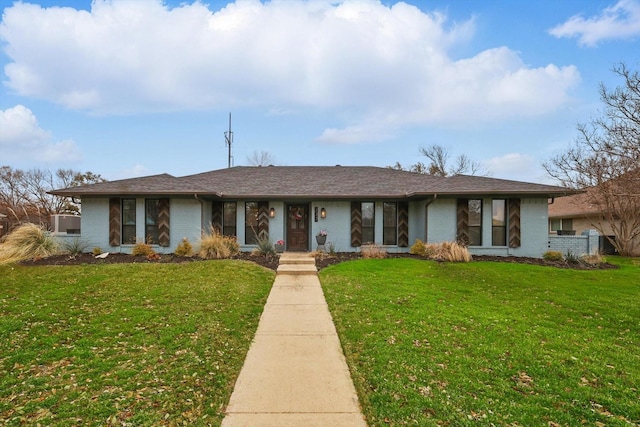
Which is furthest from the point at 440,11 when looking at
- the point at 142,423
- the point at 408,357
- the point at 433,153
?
the point at 433,153

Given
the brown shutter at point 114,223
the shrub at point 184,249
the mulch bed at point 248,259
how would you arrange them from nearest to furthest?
the mulch bed at point 248,259 → the shrub at point 184,249 → the brown shutter at point 114,223

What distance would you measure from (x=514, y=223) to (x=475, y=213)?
4.83ft

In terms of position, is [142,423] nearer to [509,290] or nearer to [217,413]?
[217,413]

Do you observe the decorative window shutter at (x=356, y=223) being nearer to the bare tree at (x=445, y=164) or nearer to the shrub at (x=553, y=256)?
the shrub at (x=553, y=256)

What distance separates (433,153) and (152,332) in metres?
Answer: 31.4

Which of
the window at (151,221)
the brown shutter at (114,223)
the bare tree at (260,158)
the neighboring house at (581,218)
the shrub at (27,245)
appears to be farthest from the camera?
the bare tree at (260,158)

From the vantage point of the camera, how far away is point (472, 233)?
41.5ft

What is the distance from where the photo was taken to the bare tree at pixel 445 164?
30.9 m

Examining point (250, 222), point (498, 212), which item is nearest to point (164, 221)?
point (250, 222)

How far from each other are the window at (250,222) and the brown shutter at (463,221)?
8.18m

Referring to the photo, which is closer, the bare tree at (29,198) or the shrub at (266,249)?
the shrub at (266,249)

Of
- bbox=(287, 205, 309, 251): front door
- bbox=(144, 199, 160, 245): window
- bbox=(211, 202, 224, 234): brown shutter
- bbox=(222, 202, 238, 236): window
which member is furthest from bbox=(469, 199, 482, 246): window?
bbox=(144, 199, 160, 245): window

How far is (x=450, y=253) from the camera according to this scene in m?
11.1

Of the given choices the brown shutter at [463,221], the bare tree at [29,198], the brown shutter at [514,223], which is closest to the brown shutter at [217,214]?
the brown shutter at [463,221]
